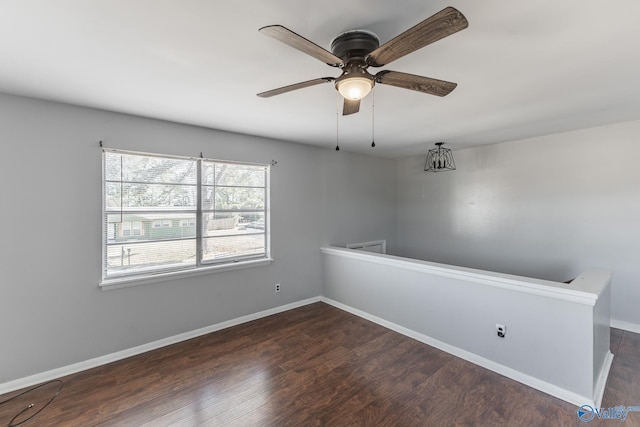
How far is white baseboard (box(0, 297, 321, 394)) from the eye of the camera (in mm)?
2309

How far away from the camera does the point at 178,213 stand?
10.2ft

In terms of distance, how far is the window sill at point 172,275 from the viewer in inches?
106

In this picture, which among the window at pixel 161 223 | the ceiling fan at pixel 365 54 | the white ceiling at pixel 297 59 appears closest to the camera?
the ceiling fan at pixel 365 54

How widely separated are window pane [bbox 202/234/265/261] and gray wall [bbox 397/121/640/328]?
308cm

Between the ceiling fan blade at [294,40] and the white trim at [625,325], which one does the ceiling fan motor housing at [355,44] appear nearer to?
the ceiling fan blade at [294,40]

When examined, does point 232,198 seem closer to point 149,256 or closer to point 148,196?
point 148,196

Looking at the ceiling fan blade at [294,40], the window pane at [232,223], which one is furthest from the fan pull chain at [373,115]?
the window pane at [232,223]

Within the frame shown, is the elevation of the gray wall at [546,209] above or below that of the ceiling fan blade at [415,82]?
below

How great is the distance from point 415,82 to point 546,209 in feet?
11.2

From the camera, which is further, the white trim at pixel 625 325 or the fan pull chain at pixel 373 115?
the white trim at pixel 625 325

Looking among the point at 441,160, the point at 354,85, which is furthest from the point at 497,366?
the point at 441,160

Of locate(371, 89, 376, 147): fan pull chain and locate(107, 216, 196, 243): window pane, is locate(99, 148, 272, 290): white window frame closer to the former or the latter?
locate(107, 216, 196, 243): window pane

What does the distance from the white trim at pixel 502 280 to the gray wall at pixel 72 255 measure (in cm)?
192

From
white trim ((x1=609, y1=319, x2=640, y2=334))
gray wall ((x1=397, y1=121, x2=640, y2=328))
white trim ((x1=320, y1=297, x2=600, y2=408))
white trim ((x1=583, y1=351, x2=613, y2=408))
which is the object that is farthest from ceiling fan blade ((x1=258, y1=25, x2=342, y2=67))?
white trim ((x1=609, y1=319, x2=640, y2=334))
